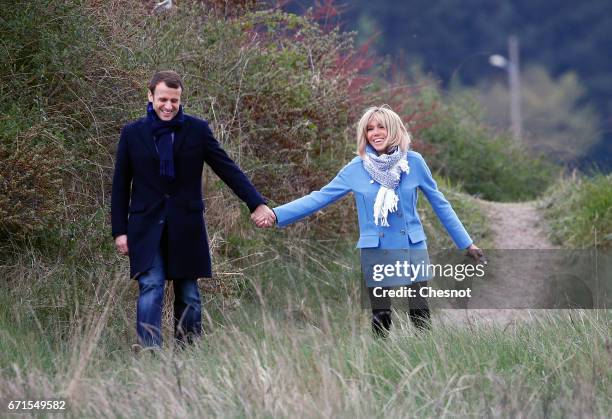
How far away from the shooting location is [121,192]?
629 centimetres

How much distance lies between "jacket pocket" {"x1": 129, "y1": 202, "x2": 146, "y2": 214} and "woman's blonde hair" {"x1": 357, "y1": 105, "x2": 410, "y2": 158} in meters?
1.31

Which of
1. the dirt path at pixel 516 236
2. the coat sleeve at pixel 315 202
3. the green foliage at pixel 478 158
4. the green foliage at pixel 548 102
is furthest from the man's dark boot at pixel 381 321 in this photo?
the green foliage at pixel 548 102

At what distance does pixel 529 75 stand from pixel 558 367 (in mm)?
53601

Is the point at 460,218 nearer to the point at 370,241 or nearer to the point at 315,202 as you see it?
the point at 315,202

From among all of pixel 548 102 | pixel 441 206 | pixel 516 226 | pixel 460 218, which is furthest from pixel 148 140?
pixel 548 102

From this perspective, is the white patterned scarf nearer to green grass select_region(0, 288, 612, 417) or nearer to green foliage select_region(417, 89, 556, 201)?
green grass select_region(0, 288, 612, 417)

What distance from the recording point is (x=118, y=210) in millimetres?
6285

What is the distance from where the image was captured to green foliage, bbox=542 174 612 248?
11828 millimetres

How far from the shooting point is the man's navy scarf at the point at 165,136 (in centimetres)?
623

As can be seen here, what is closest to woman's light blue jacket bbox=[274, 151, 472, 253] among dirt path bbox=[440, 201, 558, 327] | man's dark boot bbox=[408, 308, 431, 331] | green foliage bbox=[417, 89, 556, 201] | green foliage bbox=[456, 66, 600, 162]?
man's dark boot bbox=[408, 308, 431, 331]

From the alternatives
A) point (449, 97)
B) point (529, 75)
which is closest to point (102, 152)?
point (449, 97)

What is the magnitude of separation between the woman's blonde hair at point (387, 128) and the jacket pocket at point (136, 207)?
1.31 meters

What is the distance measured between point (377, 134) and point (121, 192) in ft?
4.93

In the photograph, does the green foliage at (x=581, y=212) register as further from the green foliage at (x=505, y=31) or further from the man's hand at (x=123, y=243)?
the green foliage at (x=505, y=31)
